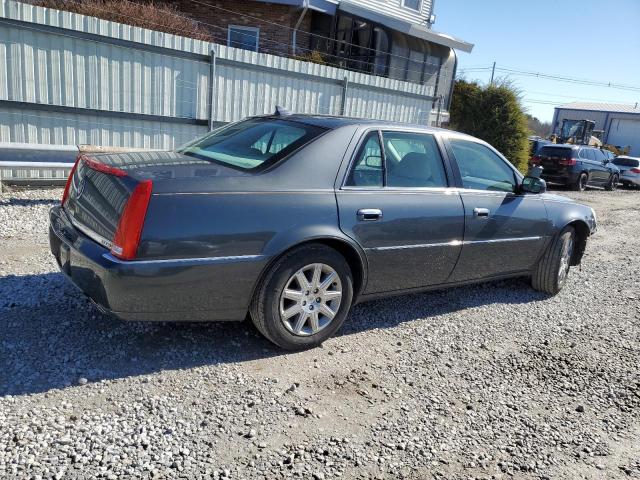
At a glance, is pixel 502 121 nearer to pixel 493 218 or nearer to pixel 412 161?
pixel 493 218

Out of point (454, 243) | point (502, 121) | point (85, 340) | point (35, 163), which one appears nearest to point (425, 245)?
point (454, 243)

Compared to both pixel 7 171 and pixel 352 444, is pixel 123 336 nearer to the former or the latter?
pixel 352 444

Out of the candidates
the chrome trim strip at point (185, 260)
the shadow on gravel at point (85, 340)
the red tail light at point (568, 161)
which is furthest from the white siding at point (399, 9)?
the chrome trim strip at point (185, 260)

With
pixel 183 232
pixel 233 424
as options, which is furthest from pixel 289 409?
pixel 183 232

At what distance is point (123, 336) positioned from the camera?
11.9 feet

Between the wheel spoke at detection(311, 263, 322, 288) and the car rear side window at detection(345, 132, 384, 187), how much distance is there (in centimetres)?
63

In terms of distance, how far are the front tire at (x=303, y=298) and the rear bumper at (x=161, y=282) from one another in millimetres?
137

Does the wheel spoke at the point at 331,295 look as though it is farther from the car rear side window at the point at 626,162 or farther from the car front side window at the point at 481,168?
the car rear side window at the point at 626,162

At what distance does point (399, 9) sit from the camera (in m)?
20.3

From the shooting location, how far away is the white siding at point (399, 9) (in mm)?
19027

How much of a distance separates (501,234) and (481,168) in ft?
2.02

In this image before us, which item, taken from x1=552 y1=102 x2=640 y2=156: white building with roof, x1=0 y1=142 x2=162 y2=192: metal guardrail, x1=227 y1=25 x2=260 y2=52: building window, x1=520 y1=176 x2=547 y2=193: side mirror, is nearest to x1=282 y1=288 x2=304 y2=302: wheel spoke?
x1=520 y1=176 x2=547 y2=193: side mirror

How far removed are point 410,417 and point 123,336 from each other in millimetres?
1940

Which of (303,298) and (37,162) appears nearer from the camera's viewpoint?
(303,298)
